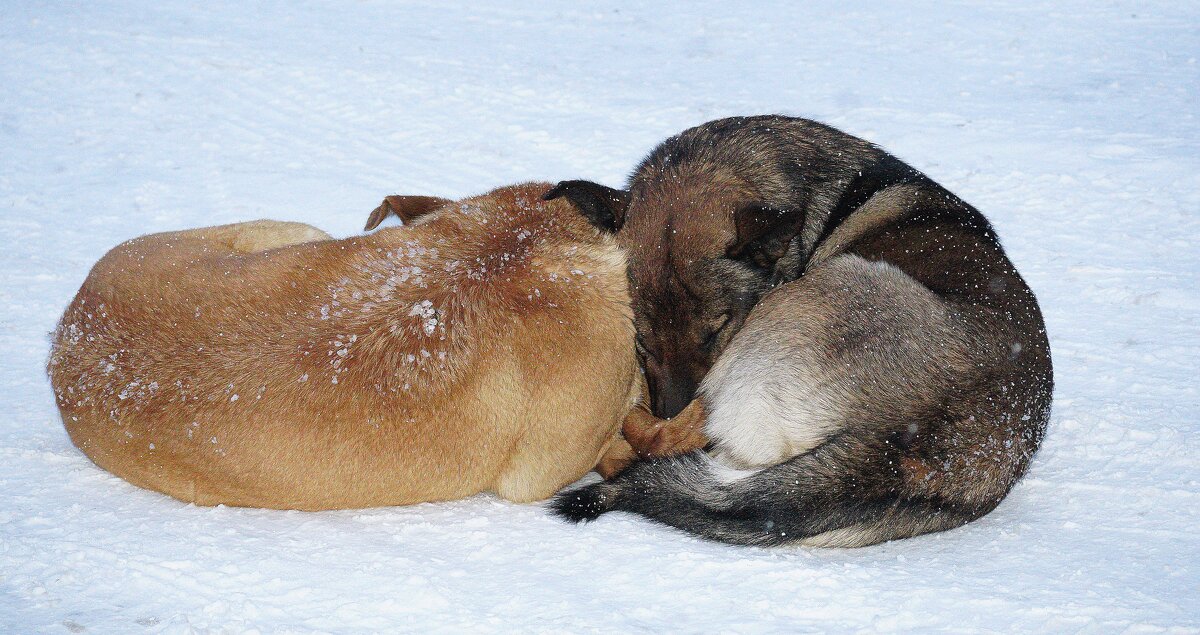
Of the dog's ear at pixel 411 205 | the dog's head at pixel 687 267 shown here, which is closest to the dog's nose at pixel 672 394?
the dog's head at pixel 687 267

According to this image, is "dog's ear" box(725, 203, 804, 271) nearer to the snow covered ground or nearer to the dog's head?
the dog's head

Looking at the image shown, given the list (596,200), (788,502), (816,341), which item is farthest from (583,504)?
(596,200)

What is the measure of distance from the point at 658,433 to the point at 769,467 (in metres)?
0.68

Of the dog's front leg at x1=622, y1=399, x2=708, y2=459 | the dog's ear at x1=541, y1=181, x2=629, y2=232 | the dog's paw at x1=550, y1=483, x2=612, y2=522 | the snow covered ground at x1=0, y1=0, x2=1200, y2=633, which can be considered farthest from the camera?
the dog's ear at x1=541, y1=181, x2=629, y2=232

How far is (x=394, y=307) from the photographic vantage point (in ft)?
12.2

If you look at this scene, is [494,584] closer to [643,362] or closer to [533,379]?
[533,379]

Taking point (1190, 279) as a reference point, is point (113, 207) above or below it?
above

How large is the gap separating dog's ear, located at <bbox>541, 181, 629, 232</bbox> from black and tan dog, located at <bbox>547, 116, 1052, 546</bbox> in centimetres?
1

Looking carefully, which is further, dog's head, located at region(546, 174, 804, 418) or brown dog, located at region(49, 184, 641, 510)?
dog's head, located at region(546, 174, 804, 418)

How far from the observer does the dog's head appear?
4223 mm

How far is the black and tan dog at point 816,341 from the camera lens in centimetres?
348

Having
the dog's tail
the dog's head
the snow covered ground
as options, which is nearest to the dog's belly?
the dog's tail

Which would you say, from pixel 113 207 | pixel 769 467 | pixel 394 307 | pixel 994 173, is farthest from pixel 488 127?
pixel 769 467

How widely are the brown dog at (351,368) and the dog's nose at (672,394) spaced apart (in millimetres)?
194
